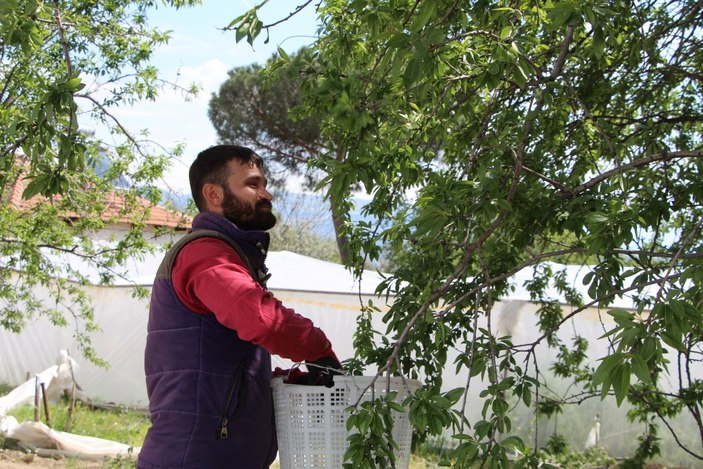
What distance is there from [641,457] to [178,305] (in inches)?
180

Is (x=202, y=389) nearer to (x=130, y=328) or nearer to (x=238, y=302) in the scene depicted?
(x=238, y=302)

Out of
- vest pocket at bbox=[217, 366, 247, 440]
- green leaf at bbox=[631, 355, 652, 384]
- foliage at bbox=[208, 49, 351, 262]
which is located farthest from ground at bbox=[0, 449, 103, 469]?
foliage at bbox=[208, 49, 351, 262]

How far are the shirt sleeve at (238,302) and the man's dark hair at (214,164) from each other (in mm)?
359

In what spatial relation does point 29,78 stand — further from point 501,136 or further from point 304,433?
point 304,433

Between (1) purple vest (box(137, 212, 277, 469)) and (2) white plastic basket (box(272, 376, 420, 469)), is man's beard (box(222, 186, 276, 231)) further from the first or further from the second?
(2) white plastic basket (box(272, 376, 420, 469))

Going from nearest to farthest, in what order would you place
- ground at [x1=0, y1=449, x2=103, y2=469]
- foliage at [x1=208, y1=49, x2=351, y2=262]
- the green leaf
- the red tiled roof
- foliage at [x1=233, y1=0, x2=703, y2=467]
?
the green leaf < foliage at [x1=233, y1=0, x2=703, y2=467] < the red tiled roof < ground at [x1=0, y1=449, x2=103, y2=469] < foliage at [x1=208, y1=49, x2=351, y2=262]

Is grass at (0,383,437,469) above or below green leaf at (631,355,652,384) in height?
below

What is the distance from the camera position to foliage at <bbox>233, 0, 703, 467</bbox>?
7.12ft

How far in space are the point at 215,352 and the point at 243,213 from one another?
503 mm

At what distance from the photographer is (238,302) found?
2236 mm

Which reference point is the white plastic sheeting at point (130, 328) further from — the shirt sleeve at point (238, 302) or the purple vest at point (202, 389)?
the shirt sleeve at point (238, 302)

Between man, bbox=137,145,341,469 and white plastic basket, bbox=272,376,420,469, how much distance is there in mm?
97

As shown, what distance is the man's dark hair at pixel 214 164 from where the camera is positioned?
9.08 ft

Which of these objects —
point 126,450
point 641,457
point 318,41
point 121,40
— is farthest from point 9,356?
point 318,41
